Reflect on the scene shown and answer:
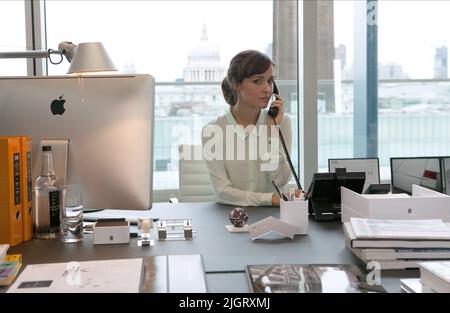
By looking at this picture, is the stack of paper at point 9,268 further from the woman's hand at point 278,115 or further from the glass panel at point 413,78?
the glass panel at point 413,78

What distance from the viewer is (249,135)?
8.94ft

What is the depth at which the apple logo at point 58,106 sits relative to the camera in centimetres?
177

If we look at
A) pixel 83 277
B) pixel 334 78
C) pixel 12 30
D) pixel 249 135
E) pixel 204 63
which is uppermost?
pixel 12 30

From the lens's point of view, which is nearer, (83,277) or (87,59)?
(83,277)

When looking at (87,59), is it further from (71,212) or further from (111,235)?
(111,235)

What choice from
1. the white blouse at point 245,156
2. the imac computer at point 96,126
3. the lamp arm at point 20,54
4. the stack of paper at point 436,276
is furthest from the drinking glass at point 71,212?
the stack of paper at point 436,276

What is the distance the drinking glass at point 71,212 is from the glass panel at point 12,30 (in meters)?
2.03

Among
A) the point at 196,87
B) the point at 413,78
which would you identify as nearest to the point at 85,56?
the point at 196,87

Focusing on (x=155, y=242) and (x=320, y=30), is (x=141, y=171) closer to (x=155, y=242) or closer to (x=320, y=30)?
(x=155, y=242)

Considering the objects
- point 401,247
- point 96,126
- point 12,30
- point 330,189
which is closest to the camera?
point 401,247

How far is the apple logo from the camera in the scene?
177 centimetres

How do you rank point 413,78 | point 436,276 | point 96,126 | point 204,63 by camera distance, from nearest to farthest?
1. point 436,276
2. point 96,126
3. point 204,63
4. point 413,78

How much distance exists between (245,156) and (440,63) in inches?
81.1

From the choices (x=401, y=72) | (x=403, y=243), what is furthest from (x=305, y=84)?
(x=403, y=243)
